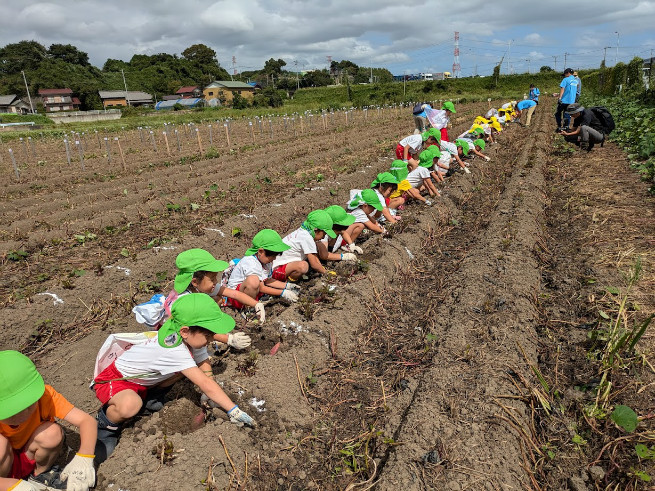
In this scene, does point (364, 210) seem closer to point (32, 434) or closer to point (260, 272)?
point (260, 272)

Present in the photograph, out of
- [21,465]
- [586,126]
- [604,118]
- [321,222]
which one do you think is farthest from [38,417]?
[604,118]

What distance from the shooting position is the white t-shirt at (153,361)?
3.09m

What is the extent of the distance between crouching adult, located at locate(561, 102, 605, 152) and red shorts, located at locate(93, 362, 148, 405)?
12.8 meters

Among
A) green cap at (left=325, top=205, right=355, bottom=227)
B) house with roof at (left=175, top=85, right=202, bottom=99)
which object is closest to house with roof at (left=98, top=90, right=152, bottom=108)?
house with roof at (left=175, top=85, right=202, bottom=99)

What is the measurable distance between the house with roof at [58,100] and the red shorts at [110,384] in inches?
2964

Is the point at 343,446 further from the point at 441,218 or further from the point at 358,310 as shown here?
the point at 441,218

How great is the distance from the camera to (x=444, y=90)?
52562 millimetres

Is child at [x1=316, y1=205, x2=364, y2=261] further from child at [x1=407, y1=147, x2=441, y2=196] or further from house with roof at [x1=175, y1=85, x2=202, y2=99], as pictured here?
house with roof at [x1=175, y1=85, x2=202, y2=99]

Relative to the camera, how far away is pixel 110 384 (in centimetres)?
320

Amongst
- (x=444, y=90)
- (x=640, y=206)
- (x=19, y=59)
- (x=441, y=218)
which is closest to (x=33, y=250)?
(x=441, y=218)

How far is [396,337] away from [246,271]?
179cm

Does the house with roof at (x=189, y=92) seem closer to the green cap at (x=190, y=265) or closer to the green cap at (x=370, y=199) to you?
the green cap at (x=370, y=199)

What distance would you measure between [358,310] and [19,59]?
3964 inches

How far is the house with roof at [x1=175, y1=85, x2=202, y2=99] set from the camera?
78.1 meters
